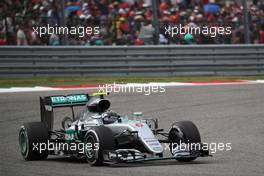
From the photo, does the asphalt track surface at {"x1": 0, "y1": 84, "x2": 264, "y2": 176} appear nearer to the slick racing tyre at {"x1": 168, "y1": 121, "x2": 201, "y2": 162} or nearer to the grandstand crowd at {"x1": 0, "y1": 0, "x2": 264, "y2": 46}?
the slick racing tyre at {"x1": 168, "y1": 121, "x2": 201, "y2": 162}

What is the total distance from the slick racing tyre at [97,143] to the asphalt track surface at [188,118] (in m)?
0.13

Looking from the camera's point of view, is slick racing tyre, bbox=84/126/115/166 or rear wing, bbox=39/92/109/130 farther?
rear wing, bbox=39/92/109/130

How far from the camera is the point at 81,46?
23.9 metres

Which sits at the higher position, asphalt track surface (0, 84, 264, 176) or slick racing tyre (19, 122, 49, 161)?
slick racing tyre (19, 122, 49, 161)

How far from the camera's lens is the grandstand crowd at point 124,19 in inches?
912

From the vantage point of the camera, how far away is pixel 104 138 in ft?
36.1

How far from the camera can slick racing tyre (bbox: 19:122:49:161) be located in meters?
12.1

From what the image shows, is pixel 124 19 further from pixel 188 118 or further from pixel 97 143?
pixel 97 143

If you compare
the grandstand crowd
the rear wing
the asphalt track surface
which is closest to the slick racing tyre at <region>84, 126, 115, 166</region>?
the asphalt track surface

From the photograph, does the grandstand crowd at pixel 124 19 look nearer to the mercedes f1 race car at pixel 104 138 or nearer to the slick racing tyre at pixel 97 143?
the mercedes f1 race car at pixel 104 138

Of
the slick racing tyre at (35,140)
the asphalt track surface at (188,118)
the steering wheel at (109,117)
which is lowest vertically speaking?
the asphalt track surface at (188,118)

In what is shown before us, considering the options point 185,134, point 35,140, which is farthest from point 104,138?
point 35,140

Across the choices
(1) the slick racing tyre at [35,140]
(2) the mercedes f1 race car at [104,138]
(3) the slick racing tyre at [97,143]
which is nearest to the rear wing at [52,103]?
(2) the mercedes f1 race car at [104,138]

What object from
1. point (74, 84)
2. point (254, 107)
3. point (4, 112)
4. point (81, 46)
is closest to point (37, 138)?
point (4, 112)
